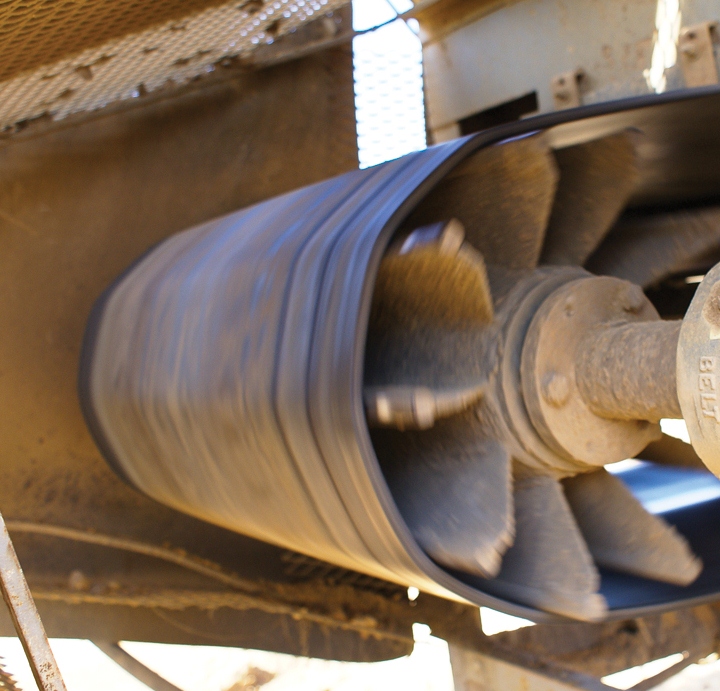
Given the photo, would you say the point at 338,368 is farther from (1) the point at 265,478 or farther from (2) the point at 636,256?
(2) the point at 636,256

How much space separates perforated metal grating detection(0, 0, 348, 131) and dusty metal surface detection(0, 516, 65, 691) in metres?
0.84

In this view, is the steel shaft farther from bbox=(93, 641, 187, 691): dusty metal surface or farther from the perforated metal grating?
bbox=(93, 641, 187, 691): dusty metal surface

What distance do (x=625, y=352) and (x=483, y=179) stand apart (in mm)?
352

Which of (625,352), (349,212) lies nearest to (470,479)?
(625,352)

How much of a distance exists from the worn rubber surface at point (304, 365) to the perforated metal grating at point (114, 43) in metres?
0.41

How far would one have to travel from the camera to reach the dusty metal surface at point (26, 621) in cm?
100

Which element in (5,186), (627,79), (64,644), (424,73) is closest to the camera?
(627,79)

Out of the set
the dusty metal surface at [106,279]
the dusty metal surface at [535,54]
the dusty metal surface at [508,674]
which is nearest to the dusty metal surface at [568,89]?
the dusty metal surface at [535,54]

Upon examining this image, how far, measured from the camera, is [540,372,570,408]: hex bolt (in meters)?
1.24

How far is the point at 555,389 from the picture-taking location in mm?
1242

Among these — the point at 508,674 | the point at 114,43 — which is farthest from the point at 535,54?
the point at 508,674

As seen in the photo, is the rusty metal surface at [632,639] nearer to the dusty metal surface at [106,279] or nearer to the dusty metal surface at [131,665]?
the dusty metal surface at [106,279]

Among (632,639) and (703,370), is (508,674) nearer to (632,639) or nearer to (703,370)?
(632,639)

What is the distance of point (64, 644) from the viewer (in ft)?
10.3
